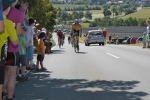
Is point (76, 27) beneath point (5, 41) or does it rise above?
above

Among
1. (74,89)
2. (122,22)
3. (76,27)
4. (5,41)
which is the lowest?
(74,89)

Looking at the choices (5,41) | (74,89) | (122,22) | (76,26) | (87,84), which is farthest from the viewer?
(122,22)

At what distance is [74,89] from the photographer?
9500mm

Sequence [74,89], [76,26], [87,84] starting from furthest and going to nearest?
[76,26] → [87,84] → [74,89]

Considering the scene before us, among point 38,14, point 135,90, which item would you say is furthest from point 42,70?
point 38,14

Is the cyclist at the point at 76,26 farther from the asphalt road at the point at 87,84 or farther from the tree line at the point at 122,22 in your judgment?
the tree line at the point at 122,22

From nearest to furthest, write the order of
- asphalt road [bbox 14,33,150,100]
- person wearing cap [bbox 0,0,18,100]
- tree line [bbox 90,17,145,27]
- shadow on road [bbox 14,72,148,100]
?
person wearing cap [bbox 0,0,18,100] < shadow on road [bbox 14,72,148,100] < asphalt road [bbox 14,33,150,100] < tree line [bbox 90,17,145,27]

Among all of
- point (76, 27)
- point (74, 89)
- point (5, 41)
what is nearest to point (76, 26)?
point (76, 27)

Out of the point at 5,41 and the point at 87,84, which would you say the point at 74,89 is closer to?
the point at 87,84

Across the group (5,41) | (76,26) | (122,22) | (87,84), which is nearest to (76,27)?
(76,26)

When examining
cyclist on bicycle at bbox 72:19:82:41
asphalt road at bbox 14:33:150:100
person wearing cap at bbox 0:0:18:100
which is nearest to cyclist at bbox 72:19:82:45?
cyclist on bicycle at bbox 72:19:82:41

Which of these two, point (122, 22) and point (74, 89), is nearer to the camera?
point (74, 89)

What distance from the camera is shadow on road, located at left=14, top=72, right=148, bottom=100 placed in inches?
334

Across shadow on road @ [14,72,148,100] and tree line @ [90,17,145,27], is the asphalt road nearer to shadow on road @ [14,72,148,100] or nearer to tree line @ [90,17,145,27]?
shadow on road @ [14,72,148,100]
